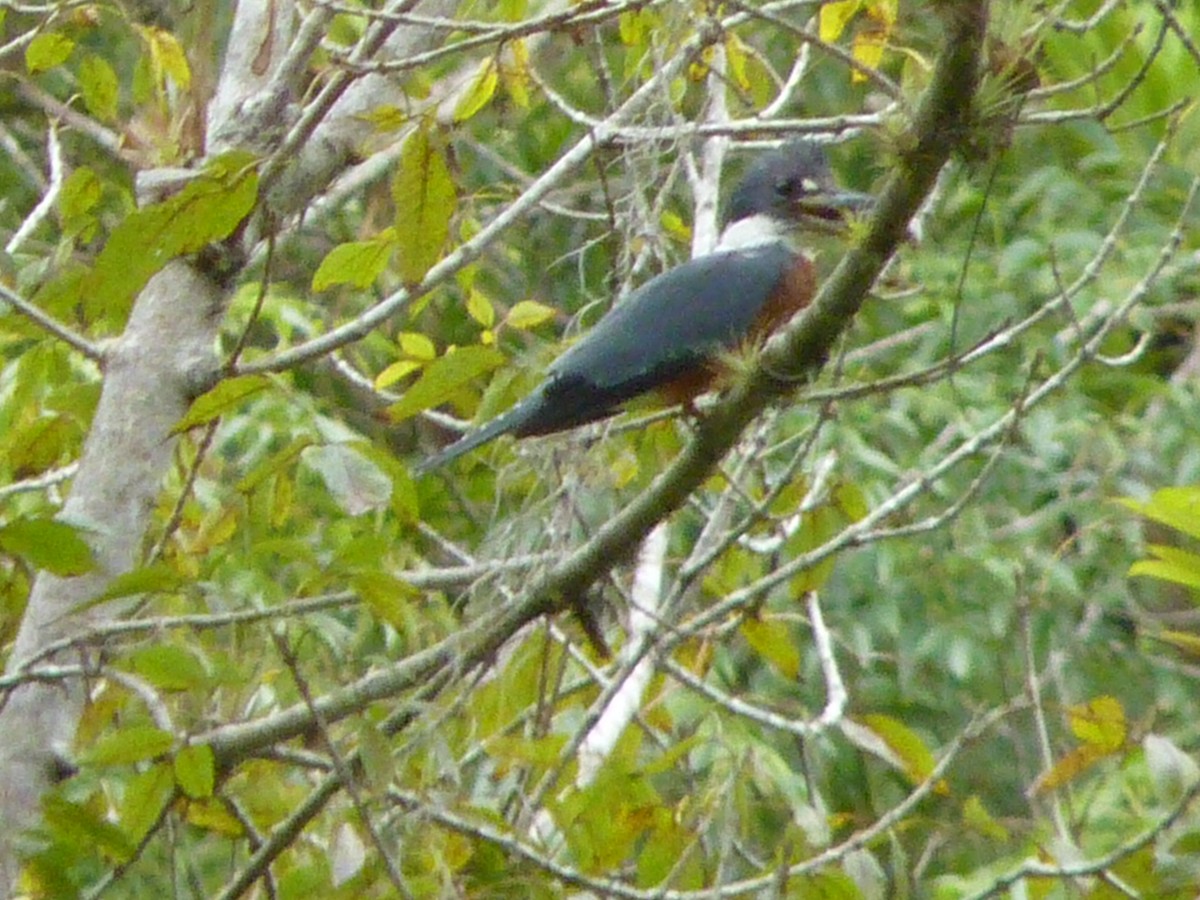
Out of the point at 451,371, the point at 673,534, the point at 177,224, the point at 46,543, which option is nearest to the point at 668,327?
the point at 451,371

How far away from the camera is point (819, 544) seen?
276 cm

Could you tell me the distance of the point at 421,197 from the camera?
77.9 inches

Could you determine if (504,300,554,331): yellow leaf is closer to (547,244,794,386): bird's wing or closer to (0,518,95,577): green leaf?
(547,244,794,386): bird's wing

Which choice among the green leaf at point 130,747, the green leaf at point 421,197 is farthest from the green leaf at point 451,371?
the green leaf at point 130,747

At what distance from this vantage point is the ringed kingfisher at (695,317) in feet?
9.19

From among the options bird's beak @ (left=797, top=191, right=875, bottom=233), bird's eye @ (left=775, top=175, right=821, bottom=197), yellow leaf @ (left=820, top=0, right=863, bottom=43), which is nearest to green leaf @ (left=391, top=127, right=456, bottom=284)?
yellow leaf @ (left=820, top=0, right=863, bottom=43)

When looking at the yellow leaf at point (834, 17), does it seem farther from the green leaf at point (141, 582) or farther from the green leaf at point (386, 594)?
the green leaf at point (141, 582)

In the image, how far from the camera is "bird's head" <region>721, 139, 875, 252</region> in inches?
134

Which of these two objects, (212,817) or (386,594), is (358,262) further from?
(212,817)

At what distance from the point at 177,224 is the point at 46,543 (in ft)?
1.12

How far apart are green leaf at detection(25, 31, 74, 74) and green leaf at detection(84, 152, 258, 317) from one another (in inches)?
34.5

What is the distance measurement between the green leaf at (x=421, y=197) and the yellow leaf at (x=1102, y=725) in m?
0.97

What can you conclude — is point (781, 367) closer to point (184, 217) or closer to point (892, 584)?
point (184, 217)

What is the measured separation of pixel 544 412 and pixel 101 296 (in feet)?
2.98
